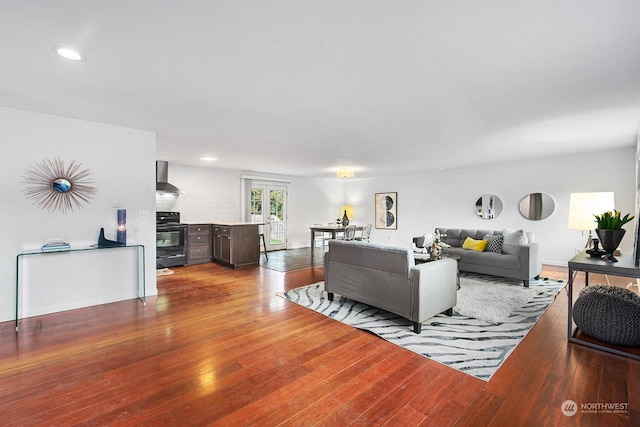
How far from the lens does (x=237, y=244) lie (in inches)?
235

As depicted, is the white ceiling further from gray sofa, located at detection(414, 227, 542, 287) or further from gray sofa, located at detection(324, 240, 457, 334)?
gray sofa, located at detection(414, 227, 542, 287)

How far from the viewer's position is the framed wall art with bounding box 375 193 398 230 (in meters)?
8.98

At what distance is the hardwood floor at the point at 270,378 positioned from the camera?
5.54ft

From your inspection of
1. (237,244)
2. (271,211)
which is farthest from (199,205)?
(271,211)

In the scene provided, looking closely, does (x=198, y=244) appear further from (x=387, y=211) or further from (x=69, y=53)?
(x=387, y=211)

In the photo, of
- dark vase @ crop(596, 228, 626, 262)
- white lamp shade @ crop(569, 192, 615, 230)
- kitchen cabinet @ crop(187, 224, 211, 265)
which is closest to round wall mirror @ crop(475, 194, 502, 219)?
white lamp shade @ crop(569, 192, 615, 230)

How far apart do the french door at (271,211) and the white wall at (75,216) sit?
4.14 m

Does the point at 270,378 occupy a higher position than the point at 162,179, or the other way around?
the point at 162,179

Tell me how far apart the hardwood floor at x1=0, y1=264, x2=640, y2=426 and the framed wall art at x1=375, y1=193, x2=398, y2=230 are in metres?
5.94

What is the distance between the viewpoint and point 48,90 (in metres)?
2.58

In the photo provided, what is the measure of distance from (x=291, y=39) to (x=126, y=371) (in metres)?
2.63

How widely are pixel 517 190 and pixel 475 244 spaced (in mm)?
2187

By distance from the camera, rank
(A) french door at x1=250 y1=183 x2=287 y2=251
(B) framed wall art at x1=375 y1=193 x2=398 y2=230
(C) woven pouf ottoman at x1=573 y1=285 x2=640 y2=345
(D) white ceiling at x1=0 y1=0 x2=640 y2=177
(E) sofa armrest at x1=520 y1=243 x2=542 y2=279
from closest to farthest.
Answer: (D) white ceiling at x1=0 y1=0 x2=640 y2=177
(C) woven pouf ottoman at x1=573 y1=285 x2=640 y2=345
(E) sofa armrest at x1=520 y1=243 x2=542 y2=279
(A) french door at x1=250 y1=183 x2=287 y2=251
(B) framed wall art at x1=375 y1=193 x2=398 y2=230

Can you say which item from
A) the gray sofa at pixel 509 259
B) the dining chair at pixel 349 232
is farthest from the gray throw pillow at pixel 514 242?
the dining chair at pixel 349 232
